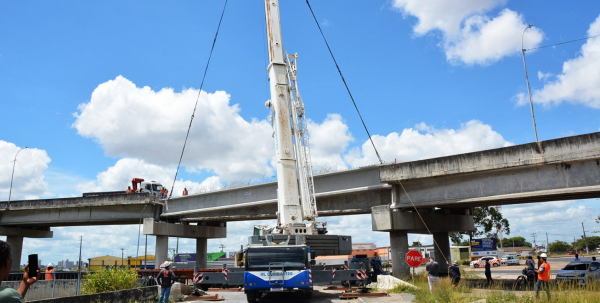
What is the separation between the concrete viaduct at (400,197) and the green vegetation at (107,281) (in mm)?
13955

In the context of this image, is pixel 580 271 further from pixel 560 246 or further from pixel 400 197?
pixel 560 246

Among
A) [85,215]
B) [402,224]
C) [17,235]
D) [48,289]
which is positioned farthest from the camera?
[17,235]

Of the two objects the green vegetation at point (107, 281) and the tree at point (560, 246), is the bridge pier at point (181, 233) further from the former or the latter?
the tree at point (560, 246)

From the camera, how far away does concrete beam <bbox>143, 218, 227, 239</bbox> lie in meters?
36.7

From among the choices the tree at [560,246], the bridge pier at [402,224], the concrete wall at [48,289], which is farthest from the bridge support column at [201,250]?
the tree at [560,246]

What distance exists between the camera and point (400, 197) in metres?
24.5

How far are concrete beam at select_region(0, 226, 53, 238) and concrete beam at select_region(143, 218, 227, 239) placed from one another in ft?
54.9

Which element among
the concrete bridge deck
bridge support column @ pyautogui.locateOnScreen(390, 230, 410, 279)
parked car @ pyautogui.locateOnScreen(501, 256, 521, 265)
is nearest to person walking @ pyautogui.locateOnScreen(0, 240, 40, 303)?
the concrete bridge deck

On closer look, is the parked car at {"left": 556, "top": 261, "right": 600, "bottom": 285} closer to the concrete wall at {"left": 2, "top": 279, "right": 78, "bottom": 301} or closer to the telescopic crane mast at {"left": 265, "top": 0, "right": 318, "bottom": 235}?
the telescopic crane mast at {"left": 265, "top": 0, "right": 318, "bottom": 235}

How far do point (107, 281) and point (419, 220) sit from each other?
17.8 metres

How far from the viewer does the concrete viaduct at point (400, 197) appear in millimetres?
18453

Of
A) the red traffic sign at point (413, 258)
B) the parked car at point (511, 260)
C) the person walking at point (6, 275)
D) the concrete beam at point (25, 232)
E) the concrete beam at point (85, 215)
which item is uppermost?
the concrete beam at point (85, 215)

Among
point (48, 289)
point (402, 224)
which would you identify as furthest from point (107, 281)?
point (402, 224)

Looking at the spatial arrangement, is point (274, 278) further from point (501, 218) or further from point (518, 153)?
point (501, 218)
